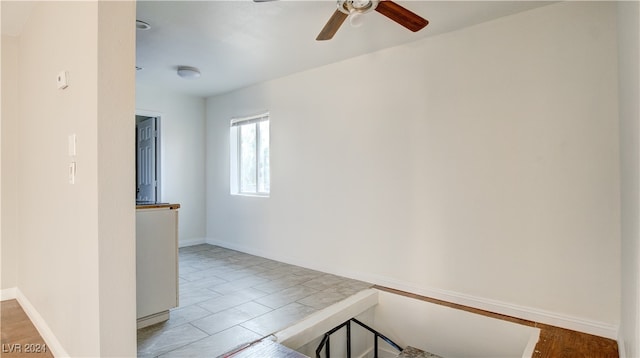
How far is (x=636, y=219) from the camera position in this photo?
5.15 feet

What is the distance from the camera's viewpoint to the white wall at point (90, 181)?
1.47 m

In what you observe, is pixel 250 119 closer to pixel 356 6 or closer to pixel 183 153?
pixel 183 153

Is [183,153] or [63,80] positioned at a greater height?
[63,80]

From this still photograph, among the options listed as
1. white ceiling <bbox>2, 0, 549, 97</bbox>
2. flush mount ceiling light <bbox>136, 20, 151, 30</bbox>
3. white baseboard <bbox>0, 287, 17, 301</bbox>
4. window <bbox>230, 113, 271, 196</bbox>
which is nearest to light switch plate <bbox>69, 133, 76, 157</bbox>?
white ceiling <bbox>2, 0, 549, 97</bbox>

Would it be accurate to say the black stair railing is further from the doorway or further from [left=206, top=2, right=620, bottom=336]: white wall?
the doorway

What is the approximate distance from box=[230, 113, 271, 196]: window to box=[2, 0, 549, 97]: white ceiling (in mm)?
904

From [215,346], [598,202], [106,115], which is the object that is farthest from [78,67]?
[598,202]

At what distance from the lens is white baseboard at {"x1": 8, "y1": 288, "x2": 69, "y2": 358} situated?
6.37 feet

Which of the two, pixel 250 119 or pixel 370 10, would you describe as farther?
pixel 250 119

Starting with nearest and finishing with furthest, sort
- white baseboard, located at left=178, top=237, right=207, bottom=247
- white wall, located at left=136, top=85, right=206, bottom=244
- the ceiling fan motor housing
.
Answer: the ceiling fan motor housing < white wall, located at left=136, top=85, right=206, bottom=244 < white baseboard, located at left=178, top=237, right=207, bottom=247

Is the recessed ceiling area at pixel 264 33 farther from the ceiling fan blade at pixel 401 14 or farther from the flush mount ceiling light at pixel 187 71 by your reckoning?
the ceiling fan blade at pixel 401 14

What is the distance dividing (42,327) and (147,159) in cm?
318

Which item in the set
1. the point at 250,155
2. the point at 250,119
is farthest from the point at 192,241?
the point at 250,119

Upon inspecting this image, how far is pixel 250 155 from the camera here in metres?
4.91
